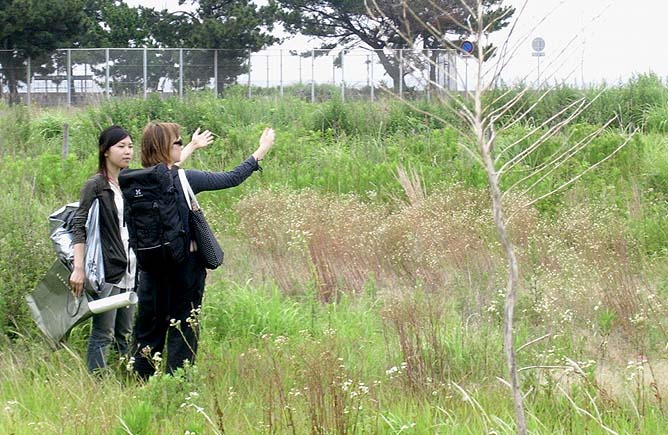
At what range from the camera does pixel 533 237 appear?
8.42 metres

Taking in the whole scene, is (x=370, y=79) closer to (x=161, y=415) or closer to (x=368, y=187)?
(x=368, y=187)

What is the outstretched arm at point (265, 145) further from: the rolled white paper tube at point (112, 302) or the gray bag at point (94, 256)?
the rolled white paper tube at point (112, 302)

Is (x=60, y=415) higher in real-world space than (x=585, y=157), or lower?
lower

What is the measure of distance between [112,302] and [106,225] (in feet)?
1.51

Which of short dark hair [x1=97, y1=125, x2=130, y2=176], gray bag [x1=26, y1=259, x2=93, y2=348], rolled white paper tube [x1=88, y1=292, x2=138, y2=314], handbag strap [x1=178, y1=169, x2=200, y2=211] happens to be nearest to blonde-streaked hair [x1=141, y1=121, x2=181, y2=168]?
handbag strap [x1=178, y1=169, x2=200, y2=211]

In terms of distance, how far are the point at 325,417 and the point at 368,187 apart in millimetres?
7186

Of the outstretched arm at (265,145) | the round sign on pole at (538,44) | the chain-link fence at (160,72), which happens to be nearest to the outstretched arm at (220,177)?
the outstretched arm at (265,145)

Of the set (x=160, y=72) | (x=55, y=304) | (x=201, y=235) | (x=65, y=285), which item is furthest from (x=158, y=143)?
(x=160, y=72)

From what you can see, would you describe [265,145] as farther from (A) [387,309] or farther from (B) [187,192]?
(A) [387,309]

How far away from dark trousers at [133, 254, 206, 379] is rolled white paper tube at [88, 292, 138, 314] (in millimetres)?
89

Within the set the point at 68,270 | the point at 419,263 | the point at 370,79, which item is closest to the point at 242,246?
the point at 419,263

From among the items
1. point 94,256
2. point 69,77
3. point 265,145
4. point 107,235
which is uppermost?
point 69,77

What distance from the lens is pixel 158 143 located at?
5309mm

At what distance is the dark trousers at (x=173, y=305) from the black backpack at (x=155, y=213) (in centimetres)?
13
